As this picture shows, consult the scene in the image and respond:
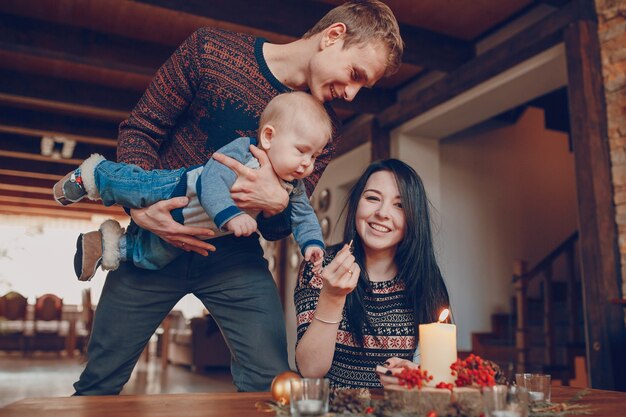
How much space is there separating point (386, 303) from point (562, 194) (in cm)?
596

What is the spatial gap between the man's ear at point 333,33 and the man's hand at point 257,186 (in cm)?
32

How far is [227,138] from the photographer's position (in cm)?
155

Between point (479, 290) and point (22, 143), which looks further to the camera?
point (22, 143)

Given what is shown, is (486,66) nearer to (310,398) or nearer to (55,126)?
(310,398)

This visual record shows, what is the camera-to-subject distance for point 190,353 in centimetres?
775

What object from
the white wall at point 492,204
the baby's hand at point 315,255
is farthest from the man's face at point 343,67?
the white wall at point 492,204

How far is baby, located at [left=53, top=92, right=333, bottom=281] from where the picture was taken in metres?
1.34

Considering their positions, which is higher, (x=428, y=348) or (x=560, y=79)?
(x=560, y=79)

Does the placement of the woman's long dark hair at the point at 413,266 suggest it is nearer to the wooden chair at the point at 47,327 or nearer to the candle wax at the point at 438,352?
the candle wax at the point at 438,352

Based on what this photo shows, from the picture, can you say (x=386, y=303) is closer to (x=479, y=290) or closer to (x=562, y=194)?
(x=479, y=290)

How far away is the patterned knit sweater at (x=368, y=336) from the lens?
5.37 ft

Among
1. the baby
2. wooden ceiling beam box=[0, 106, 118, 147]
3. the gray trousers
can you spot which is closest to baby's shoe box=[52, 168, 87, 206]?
the baby

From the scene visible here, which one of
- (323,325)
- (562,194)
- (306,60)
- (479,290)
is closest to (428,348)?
(323,325)

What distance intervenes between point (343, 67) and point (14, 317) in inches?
423
